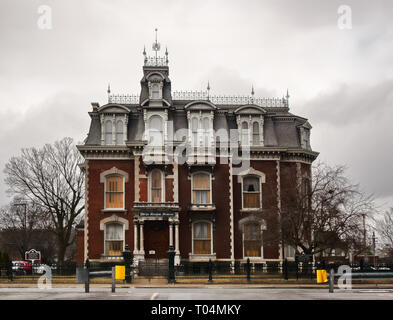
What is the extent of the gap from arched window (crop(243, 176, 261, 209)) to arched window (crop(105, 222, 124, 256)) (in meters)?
9.26

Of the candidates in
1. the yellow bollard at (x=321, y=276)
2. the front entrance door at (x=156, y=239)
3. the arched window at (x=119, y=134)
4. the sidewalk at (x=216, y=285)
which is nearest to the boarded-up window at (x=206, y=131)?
the arched window at (x=119, y=134)

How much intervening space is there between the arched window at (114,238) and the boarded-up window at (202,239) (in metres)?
5.32

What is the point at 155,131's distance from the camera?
1687 inches

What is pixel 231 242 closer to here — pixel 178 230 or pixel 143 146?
pixel 178 230

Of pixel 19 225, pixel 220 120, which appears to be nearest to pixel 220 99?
pixel 220 120

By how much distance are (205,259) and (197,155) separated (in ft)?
24.3

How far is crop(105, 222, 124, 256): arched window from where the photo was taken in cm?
4253

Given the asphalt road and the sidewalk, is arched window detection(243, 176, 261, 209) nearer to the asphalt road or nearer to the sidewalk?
the sidewalk

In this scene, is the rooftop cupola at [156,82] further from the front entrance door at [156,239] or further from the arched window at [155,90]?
the front entrance door at [156,239]

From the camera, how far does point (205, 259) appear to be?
42.1 metres

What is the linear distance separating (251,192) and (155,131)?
835 cm

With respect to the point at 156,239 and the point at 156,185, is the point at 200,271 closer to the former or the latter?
the point at 156,239

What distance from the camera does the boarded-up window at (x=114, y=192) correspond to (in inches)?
1697
